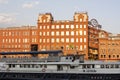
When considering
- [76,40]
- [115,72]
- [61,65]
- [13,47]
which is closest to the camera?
[115,72]

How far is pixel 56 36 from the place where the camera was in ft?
429

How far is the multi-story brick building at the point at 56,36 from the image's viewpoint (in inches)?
5007

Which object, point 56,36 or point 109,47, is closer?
point 109,47

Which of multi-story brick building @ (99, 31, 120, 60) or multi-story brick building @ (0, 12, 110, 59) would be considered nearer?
multi-story brick building @ (0, 12, 110, 59)

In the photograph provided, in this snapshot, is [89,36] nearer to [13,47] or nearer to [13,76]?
[13,47]

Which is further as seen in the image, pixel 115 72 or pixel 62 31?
pixel 62 31

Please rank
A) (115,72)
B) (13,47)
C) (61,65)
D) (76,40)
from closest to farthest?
(115,72)
(61,65)
(76,40)
(13,47)

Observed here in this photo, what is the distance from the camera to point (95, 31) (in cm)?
13900

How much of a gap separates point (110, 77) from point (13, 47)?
86.6m

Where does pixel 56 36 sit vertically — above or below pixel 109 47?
above

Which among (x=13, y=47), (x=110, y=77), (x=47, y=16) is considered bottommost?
(x=110, y=77)

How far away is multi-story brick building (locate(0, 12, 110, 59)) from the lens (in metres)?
127

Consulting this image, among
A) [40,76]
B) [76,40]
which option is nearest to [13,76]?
[40,76]

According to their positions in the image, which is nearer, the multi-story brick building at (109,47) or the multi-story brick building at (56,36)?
the multi-story brick building at (56,36)
